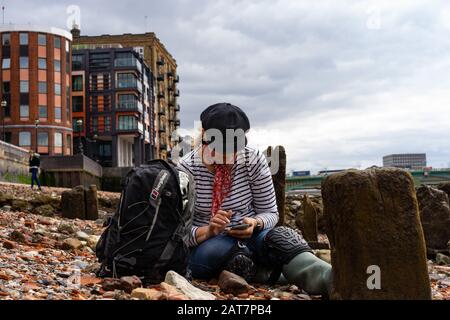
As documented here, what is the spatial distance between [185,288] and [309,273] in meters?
0.89

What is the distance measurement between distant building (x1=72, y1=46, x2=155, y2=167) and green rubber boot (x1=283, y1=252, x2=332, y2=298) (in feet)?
211

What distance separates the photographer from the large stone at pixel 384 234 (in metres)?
3.79

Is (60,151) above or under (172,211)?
above

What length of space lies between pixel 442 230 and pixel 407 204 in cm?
894

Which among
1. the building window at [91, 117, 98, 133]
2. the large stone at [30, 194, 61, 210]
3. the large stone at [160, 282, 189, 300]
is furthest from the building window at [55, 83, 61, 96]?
the large stone at [160, 282, 189, 300]

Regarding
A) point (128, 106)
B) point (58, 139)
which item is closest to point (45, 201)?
point (58, 139)

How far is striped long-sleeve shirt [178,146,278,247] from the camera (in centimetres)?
505

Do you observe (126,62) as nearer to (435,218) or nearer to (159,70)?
(159,70)

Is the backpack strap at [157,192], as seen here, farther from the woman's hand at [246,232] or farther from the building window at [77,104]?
the building window at [77,104]

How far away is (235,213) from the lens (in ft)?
16.7
